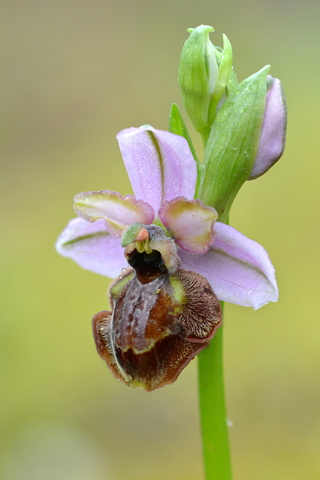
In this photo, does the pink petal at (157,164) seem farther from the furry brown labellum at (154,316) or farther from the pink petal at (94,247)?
the pink petal at (94,247)

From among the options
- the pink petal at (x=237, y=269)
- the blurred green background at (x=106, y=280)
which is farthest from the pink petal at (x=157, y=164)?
the blurred green background at (x=106, y=280)

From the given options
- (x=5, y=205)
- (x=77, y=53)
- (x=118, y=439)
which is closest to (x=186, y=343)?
(x=118, y=439)

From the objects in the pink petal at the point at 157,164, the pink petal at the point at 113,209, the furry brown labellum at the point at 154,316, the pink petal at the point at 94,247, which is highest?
the pink petal at the point at 157,164

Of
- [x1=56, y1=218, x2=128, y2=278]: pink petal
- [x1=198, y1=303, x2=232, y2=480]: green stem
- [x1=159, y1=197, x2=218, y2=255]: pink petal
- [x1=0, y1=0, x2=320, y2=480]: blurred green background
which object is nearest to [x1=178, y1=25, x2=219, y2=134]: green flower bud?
[x1=159, y1=197, x2=218, y2=255]: pink petal

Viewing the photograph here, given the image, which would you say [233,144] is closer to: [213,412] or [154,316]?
[154,316]

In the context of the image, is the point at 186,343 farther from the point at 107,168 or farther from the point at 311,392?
the point at 107,168

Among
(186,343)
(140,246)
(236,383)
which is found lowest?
(236,383)

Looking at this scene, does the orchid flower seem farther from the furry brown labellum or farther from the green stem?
the green stem
